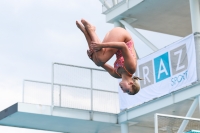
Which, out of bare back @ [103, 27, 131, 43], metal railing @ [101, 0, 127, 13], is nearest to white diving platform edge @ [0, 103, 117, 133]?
metal railing @ [101, 0, 127, 13]

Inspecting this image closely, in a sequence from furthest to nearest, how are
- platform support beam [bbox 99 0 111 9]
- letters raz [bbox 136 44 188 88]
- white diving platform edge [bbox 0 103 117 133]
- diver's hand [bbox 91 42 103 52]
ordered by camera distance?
platform support beam [bbox 99 0 111 9], white diving platform edge [bbox 0 103 117 133], letters raz [bbox 136 44 188 88], diver's hand [bbox 91 42 103 52]

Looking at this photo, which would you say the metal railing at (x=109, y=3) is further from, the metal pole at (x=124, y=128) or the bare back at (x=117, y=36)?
the bare back at (x=117, y=36)

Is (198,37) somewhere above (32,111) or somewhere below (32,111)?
above

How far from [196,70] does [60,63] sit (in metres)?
6.31

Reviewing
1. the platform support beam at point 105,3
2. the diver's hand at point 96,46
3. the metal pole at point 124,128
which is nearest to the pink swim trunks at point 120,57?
the diver's hand at point 96,46

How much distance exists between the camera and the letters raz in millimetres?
28125

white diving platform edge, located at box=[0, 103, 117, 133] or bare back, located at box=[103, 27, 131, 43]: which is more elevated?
white diving platform edge, located at box=[0, 103, 117, 133]

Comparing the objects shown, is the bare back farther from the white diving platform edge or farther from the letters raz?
the white diving platform edge

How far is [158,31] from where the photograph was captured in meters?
34.5

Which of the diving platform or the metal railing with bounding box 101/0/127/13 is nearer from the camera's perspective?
the diving platform

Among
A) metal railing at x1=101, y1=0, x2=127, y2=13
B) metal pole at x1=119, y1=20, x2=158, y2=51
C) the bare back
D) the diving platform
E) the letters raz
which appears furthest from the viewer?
metal railing at x1=101, y1=0, x2=127, y2=13

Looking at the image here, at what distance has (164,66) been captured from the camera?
29.0 metres

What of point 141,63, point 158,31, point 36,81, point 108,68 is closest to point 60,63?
point 36,81

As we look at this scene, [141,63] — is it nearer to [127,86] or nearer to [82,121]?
[82,121]
